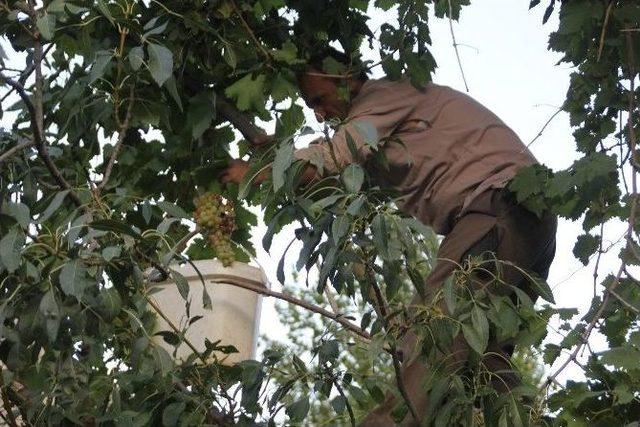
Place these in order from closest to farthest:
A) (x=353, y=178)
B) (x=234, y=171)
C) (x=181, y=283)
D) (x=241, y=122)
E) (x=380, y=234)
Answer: (x=380, y=234) < (x=353, y=178) < (x=181, y=283) < (x=234, y=171) < (x=241, y=122)

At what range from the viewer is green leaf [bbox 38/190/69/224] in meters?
3.29

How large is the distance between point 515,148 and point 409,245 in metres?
1.16

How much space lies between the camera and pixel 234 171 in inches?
167

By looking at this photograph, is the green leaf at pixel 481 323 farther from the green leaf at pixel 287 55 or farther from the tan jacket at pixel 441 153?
the green leaf at pixel 287 55

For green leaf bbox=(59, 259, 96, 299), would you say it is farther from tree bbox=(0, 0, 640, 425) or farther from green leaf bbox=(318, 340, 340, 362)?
green leaf bbox=(318, 340, 340, 362)

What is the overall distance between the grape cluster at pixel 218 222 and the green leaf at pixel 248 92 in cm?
35

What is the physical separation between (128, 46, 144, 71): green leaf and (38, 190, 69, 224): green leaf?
0.33 metres

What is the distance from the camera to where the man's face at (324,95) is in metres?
4.36

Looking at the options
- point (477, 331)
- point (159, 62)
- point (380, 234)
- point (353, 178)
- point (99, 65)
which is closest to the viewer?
point (380, 234)

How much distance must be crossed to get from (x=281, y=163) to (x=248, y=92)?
119 centimetres

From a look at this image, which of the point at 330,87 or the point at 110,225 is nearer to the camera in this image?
the point at 110,225

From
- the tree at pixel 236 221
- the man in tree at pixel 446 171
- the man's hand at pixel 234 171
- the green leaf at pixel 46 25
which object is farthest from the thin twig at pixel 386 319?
the man's hand at pixel 234 171

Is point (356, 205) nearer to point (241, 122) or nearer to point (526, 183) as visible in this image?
point (526, 183)

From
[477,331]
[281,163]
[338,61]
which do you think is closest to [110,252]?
[281,163]
